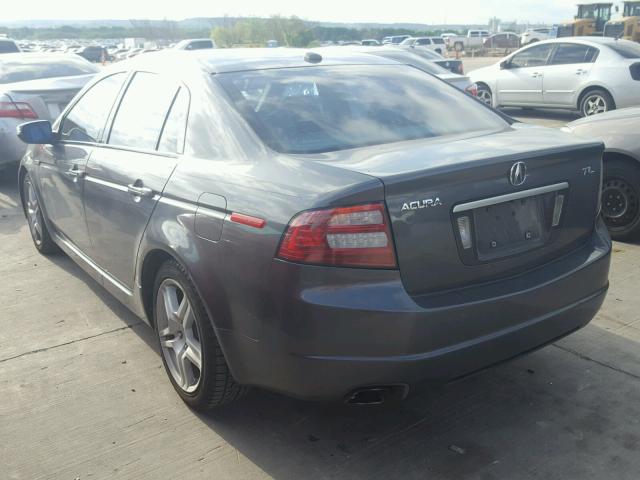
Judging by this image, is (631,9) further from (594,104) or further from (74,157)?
(74,157)

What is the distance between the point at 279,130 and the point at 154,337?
1.76 metres

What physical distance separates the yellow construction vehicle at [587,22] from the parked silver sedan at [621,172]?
109 feet

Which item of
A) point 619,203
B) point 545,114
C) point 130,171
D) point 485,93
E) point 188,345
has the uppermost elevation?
point 130,171

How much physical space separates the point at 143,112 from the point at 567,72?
1085cm

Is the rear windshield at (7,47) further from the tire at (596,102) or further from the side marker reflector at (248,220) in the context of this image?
the side marker reflector at (248,220)

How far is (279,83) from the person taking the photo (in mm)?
3422

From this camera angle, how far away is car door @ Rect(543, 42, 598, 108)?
1247 cm

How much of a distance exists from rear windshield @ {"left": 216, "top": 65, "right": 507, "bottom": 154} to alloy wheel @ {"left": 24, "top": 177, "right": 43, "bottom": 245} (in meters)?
2.91

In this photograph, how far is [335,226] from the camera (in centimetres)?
247

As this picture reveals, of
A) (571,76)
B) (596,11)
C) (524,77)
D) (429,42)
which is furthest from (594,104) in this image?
(429,42)

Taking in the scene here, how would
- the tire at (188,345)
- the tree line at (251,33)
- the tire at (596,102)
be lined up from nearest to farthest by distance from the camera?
the tire at (188,345)
the tire at (596,102)
the tree line at (251,33)

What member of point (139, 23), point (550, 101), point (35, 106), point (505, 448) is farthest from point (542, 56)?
point (139, 23)

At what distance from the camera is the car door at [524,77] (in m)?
13.3

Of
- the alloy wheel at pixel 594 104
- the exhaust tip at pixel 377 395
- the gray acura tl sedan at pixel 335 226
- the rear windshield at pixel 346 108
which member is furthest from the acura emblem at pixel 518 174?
the alloy wheel at pixel 594 104
